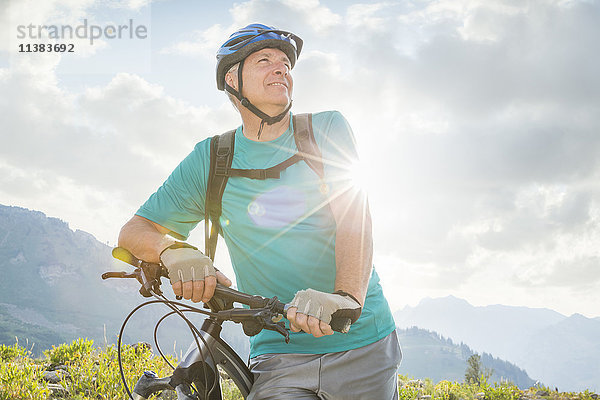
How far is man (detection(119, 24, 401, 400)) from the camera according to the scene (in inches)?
112

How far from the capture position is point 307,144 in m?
3.29

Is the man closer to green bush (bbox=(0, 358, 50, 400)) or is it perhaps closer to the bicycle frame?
the bicycle frame

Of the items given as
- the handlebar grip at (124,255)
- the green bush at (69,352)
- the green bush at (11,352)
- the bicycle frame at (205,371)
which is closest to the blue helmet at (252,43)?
the handlebar grip at (124,255)

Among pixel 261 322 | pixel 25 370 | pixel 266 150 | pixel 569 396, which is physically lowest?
pixel 569 396

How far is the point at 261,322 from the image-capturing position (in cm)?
239

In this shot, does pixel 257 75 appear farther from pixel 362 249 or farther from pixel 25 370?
pixel 25 370

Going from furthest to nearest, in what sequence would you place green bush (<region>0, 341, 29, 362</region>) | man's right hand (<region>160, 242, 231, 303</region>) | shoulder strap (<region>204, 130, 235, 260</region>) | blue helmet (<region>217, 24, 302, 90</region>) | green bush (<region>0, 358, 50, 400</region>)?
green bush (<region>0, 341, 29, 362</region>), green bush (<region>0, 358, 50, 400</region>), blue helmet (<region>217, 24, 302, 90</region>), shoulder strap (<region>204, 130, 235, 260</region>), man's right hand (<region>160, 242, 231, 303</region>)

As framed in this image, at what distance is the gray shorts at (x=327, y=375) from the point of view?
2.90m

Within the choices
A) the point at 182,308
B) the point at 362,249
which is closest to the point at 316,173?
the point at 362,249

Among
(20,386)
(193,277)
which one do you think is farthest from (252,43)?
(20,386)

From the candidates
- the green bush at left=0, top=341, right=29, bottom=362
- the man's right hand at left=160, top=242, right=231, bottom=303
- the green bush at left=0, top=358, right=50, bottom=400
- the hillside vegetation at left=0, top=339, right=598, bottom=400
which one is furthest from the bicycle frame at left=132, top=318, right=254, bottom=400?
the green bush at left=0, top=341, right=29, bottom=362

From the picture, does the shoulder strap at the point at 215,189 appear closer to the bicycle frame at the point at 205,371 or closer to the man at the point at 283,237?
the man at the point at 283,237

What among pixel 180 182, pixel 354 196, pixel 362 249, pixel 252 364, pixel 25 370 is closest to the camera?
pixel 362 249

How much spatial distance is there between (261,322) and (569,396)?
10785 millimetres
